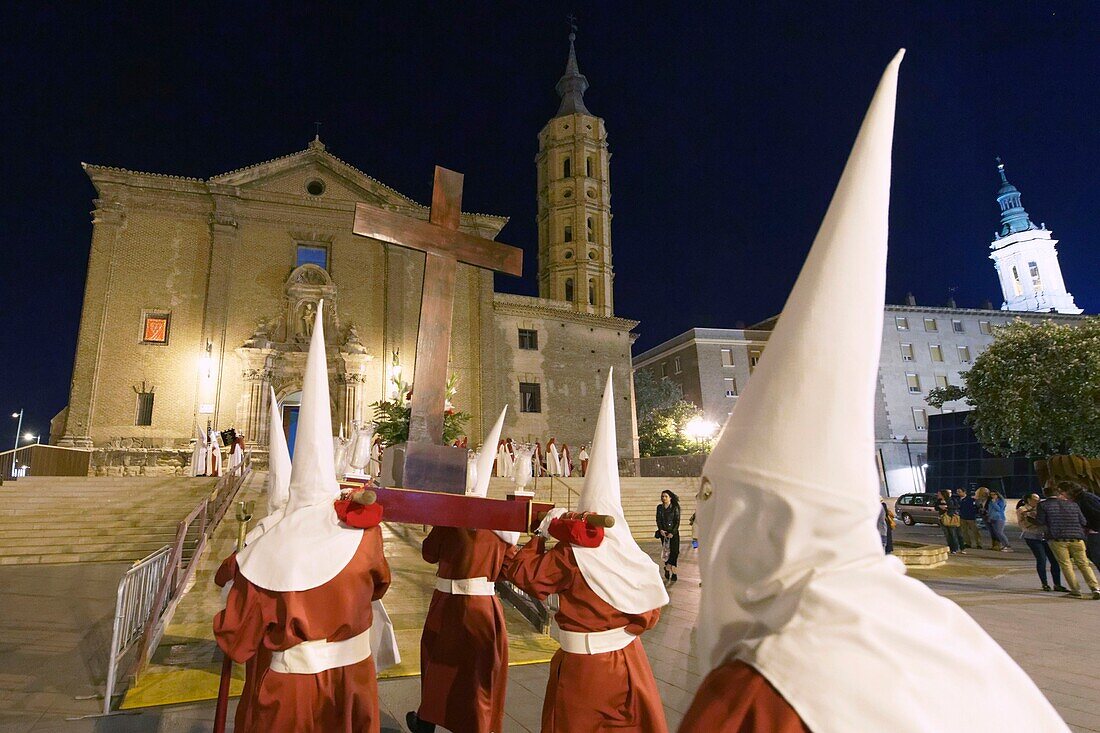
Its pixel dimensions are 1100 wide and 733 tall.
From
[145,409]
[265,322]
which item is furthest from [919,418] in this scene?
[145,409]

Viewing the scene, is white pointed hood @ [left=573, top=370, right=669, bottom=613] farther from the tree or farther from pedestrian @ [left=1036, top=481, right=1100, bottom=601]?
A: the tree

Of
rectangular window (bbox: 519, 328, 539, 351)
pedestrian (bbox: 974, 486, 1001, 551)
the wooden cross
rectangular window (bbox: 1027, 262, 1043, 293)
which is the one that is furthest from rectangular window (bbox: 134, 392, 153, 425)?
rectangular window (bbox: 1027, 262, 1043, 293)

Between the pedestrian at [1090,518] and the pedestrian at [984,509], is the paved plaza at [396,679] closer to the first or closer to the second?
the pedestrian at [1090,518]

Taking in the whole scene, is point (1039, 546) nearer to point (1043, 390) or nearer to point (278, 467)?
point (278, 467)

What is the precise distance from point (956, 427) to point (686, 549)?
25850 mm

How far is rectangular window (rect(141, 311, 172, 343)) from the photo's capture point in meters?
22.1

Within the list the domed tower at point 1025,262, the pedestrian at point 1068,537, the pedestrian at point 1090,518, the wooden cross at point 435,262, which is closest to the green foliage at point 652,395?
the pedestrian at point 1090,518

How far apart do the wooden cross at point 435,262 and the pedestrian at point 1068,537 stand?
29.2 feet

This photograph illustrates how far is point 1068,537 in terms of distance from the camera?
8.63 m

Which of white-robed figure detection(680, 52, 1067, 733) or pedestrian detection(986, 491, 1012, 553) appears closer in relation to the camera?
white-robed figure detection(680, 52, 1067, 733)

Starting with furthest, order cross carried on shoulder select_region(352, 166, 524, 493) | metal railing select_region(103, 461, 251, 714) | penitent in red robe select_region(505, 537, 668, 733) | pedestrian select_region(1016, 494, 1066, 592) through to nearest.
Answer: pedestrian select_region(1016, 494, 1066, 592)
metal railing select_region(103, 461, 251, 714)
cross carried on shoulder select_region(352, 166, 524, 493)
penitent in red robe select_region(505, 537, 668, 733)

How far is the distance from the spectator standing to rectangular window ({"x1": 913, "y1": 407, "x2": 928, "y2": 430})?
114ft

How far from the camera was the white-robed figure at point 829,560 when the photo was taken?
1044 mm

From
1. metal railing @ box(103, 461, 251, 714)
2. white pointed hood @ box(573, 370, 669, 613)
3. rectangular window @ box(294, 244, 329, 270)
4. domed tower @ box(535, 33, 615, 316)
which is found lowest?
metal railing @ box(103, 461, 251, 714)
